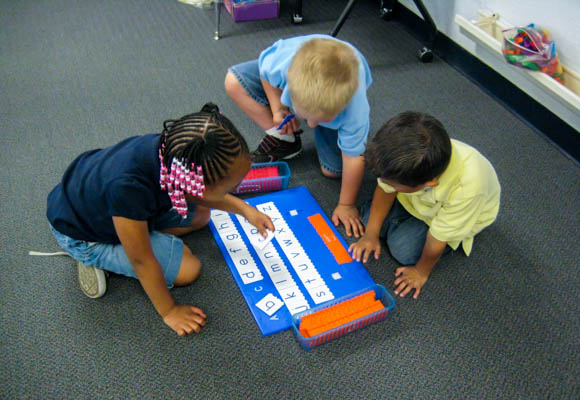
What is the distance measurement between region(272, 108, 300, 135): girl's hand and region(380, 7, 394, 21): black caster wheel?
3.99 feet

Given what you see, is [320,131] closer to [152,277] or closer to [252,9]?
[152,277]

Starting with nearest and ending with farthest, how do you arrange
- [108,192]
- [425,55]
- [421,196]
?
1. [108,192]
2. [421,196]
3. [425,55]

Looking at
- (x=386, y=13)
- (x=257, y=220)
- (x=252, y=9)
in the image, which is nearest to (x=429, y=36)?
(x=386, y=13)

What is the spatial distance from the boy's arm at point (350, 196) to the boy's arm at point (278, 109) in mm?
254

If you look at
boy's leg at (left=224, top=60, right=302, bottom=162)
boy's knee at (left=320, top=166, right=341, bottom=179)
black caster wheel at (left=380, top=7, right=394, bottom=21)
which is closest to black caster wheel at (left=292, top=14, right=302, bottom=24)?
black caster wheel at (left=380, top=7, right=394, bottom=21)

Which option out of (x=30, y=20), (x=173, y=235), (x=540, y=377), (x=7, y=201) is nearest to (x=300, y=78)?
(x=173, y=235)

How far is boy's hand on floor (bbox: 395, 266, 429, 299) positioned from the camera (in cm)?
126

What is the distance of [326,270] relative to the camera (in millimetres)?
1308

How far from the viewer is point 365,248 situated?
52.5 inches

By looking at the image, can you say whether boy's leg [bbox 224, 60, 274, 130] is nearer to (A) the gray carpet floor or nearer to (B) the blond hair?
(A) the gray carpet floor

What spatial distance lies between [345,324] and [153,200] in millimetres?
565

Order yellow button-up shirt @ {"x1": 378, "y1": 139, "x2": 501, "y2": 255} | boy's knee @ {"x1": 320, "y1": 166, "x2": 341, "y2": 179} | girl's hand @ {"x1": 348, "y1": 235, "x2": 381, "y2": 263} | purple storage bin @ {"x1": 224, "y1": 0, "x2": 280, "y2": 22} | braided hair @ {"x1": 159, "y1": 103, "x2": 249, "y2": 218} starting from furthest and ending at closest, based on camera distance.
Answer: purple storage bin @ {"x1": 224, "y1": 0, "x2": 280, "y2": 22}, boy's knee @ {"x1": 320, "y1": 166, "x2": 341, "y2": 179}, girl's hand @ {"x1": 348, "y1": 235, "x2": 381, "y2": 263}, yellow button-up shirt @ {"x1": 378, "y1": 139, "x2": 501, "y2": 255}, braided hair @ {"x1": 159, "y1": 103, "x2": 249, "y2": 218}

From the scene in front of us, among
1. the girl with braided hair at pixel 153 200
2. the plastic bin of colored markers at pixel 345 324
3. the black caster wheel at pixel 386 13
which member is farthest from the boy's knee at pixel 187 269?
the black caster wheel at pixel 386 13

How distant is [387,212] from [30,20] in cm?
219
